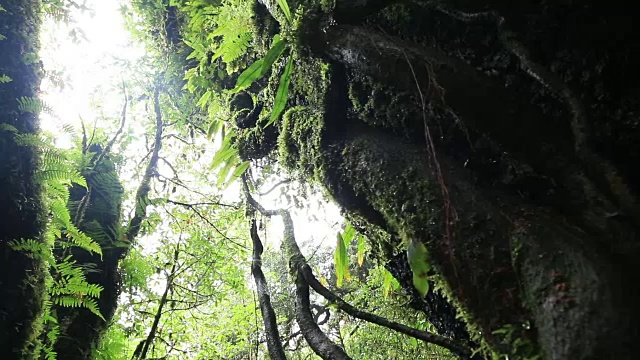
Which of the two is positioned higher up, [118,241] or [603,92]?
[118,241]

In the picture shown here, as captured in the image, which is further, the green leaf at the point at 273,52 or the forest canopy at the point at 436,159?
the green leaf at the point at 273,52

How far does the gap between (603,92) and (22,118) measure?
1891mm

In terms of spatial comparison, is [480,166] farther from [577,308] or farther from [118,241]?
[118,241]

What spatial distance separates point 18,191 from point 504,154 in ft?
5.22

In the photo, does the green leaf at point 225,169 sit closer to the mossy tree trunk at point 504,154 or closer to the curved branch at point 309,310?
the curved branch at point 309,310

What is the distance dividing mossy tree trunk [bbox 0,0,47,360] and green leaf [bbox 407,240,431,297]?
120 centimetres

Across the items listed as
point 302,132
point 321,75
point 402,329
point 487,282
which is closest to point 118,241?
point 302,132

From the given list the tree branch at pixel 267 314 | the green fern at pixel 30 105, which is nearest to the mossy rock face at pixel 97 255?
the tree branch at pixel 267 314

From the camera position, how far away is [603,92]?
110 centimetres

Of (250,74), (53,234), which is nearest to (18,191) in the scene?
(53,234)

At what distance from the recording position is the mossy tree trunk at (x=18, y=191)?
1308mm

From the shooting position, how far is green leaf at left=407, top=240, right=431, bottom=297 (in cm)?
103

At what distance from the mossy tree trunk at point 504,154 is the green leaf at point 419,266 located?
0.08 m

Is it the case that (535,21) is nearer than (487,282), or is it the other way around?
(487,282)
